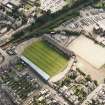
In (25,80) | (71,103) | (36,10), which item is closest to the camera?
(71,103)

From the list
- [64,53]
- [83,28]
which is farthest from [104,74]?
[83,28]

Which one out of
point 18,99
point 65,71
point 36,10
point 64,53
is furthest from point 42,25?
point 18,99

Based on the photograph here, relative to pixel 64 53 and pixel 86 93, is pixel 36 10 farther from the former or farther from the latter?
pixel 86 93

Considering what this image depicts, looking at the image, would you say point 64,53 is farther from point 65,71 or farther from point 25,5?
point 25,5

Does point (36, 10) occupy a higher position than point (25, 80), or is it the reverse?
point (36, 10)

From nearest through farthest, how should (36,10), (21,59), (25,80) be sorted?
(25,80) < (21,59) < (36,10)

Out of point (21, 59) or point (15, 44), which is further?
point (15, 44)
